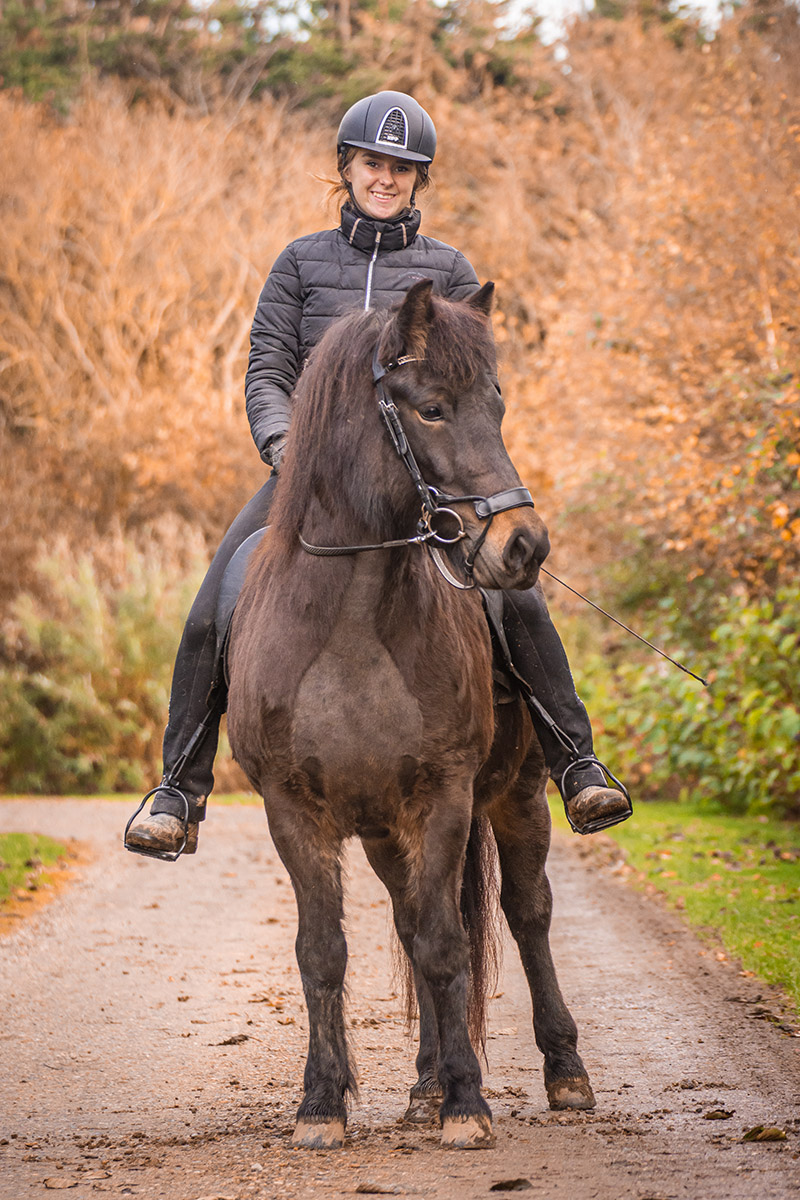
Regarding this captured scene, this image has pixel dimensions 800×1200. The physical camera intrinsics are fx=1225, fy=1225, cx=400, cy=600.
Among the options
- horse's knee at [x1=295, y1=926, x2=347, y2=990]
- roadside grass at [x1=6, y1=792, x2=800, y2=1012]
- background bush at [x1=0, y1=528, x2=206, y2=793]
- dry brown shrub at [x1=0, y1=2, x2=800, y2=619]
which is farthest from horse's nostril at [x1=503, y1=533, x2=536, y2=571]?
background bush at [x1=0, y1=528, x2=206, y2=793]

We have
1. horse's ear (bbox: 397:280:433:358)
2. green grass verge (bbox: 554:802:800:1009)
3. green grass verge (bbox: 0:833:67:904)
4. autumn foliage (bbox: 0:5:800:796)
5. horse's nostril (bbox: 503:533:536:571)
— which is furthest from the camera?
autumn foliage (bbox: 0:5:800:796)

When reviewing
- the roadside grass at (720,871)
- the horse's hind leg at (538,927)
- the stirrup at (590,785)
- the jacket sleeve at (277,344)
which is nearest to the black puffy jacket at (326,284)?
the jacket sleeve at (277,344)

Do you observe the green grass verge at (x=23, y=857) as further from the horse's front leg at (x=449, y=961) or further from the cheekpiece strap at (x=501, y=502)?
the cheekpiece strap at (x=501, y=502)

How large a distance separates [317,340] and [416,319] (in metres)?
1.14

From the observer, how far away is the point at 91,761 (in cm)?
1636

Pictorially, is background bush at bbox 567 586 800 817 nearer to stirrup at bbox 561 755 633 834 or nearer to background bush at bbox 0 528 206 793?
stirrup at bbox 561 755 633 834

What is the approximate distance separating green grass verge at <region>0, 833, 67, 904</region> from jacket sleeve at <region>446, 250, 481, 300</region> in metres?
6.16

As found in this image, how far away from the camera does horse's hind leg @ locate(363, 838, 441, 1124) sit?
435 cm

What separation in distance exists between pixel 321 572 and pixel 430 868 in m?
1.01

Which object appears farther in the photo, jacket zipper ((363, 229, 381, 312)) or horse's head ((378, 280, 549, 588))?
jacket zipper ((363, 229, 381, 312))

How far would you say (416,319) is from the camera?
12.2ft

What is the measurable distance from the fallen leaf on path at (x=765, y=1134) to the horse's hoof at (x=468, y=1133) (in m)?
0.79

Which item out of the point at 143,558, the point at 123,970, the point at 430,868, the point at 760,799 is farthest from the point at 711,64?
the point at 430,868

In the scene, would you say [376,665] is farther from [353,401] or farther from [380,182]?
[380,182]
